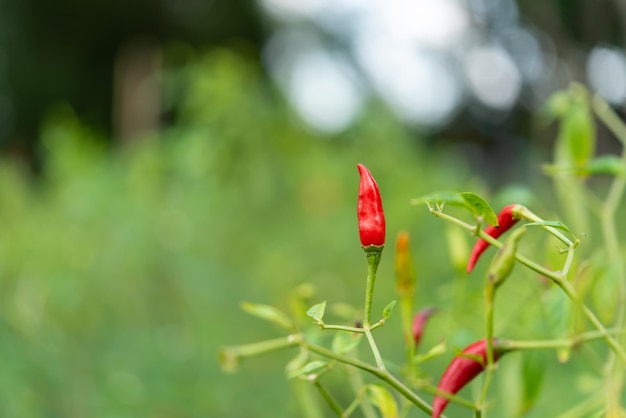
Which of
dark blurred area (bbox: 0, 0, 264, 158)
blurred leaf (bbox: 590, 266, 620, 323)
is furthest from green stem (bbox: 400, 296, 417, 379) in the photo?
dark blurred area (bbox: 0, 0, 264, 158)

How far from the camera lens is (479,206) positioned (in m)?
0.26

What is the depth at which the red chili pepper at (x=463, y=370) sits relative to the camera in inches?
11.5

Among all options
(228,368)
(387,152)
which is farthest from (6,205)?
(228,368)

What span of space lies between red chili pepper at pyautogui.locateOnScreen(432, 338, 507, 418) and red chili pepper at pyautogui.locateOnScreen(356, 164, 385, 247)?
0.18 ft

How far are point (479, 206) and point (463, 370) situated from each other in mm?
71

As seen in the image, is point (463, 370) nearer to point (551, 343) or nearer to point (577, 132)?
point (551, 343)

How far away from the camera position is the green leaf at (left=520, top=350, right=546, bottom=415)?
39cm

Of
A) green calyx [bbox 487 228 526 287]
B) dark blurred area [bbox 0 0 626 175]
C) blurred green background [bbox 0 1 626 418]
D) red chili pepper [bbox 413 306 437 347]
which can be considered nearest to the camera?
green calyx [bbox 487 228 526 287]

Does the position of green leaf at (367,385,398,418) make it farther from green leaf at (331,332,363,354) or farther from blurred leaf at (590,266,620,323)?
blurred leaf at (590,266,620,323)

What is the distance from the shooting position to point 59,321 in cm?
111

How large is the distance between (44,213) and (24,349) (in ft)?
2.67

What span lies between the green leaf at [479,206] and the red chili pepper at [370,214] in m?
0.03

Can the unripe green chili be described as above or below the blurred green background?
above

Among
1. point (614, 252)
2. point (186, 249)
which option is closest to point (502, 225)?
point (614, 252)
